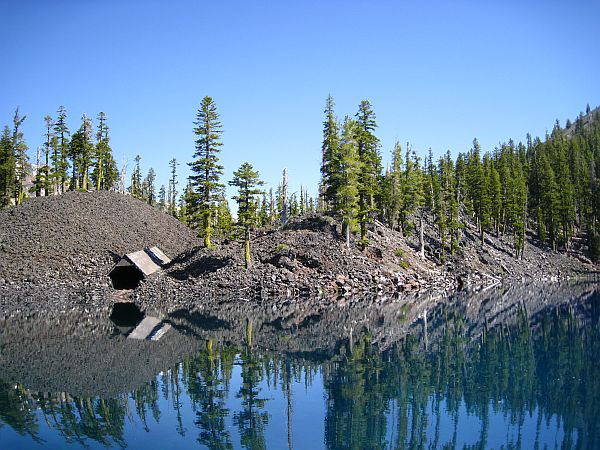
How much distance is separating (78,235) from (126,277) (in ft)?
27.3

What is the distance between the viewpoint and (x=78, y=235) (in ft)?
177

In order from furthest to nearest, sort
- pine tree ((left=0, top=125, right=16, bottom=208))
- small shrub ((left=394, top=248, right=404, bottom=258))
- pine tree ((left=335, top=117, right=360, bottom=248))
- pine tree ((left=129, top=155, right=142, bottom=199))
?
pine tree ((left=129, top=155, right=142, bottom=199)), pine tree ((left=0, top=125, right=16, bottom=208)), small shrub ((left=394, top=248, right=404, bottom=258)), pine tree ((left=335, top=117, right=360, bottom=248))

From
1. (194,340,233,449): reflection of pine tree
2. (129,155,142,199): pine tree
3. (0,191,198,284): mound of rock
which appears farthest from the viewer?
(129,155,142,199): pine tree

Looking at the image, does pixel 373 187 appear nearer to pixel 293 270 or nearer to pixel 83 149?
pixel 293 270

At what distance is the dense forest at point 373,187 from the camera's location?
53750 millimetres

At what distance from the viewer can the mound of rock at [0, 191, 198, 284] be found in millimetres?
48531

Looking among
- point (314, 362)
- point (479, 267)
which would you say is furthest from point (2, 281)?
point (479, 267)

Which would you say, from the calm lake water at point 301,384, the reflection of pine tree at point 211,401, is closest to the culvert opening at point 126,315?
the calm lake water at point 301,384

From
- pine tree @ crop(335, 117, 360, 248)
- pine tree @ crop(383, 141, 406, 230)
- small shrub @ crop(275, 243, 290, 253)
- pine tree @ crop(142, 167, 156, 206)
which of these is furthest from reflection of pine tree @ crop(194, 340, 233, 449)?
pine tree @ crop(142, 167, 156, 206)

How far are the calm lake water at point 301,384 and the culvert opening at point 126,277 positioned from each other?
16488mm

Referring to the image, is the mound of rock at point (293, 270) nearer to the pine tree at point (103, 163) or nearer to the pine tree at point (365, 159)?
the pine tree at point (365, 159)

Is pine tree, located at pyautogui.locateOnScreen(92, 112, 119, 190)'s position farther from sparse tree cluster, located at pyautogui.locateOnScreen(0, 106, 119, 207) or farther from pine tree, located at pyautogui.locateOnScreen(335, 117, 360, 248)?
pine tree, located at pyautogui.locateOnScreen(335, 117, 360, 248)

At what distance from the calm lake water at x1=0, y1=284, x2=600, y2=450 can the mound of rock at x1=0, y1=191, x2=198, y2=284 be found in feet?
58.4

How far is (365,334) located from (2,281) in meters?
38.2
